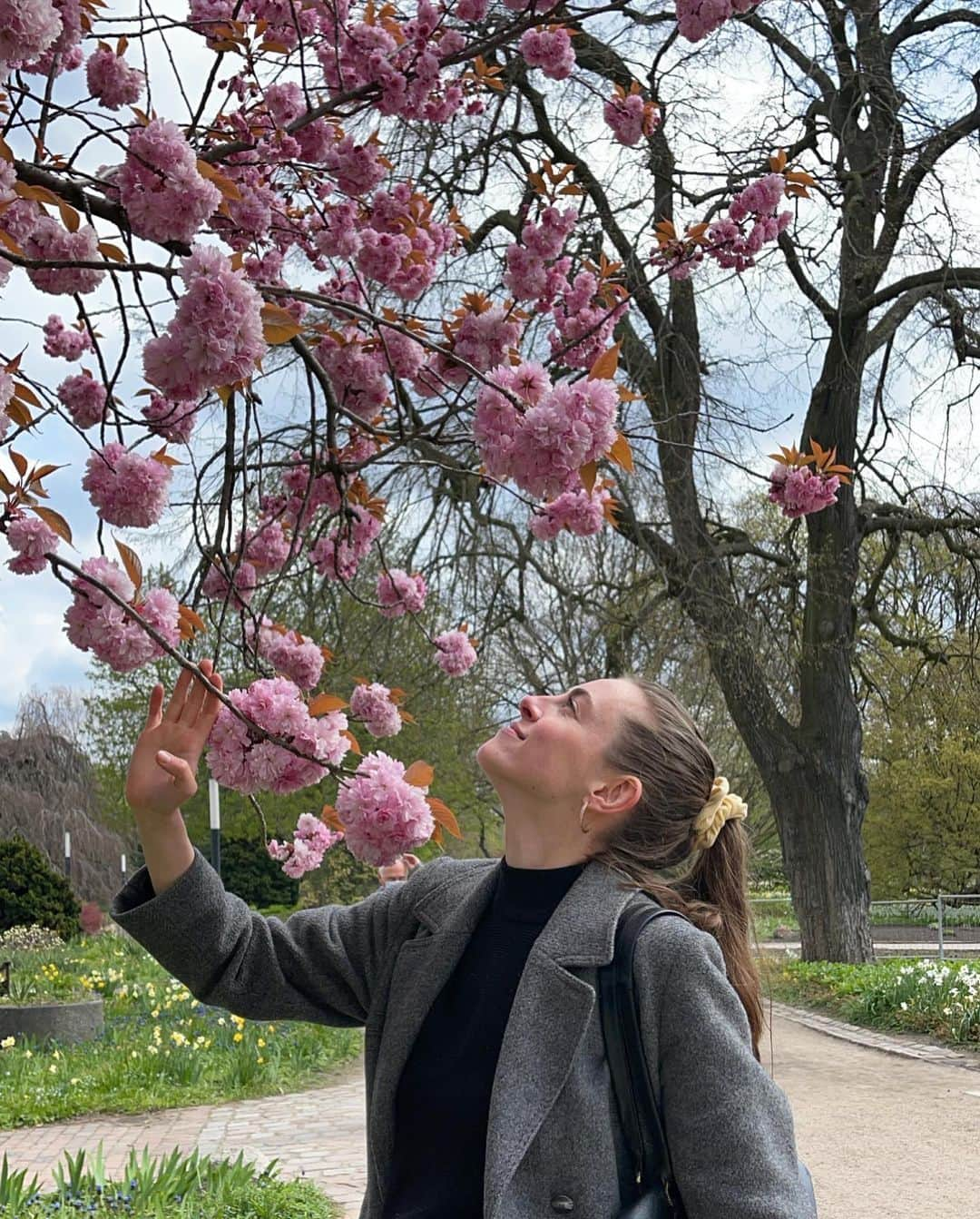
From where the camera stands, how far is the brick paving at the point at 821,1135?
5.10m

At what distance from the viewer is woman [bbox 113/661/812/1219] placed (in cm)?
160

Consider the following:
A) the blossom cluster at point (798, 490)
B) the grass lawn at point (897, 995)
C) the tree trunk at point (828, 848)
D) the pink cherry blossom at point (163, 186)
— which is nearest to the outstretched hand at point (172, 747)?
the pink cherry blossom at point (163, 186)

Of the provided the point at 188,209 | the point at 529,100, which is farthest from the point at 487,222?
the point at 188,209

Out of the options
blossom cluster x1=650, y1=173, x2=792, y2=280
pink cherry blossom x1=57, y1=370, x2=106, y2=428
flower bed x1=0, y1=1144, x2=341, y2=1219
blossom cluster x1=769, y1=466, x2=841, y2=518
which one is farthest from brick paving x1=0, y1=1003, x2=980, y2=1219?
blossom cluster x1=650, y1=173, x2=792, y2=280

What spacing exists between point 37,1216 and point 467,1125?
285 centimetres

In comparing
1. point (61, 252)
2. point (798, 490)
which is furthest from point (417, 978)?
point (798, 490)

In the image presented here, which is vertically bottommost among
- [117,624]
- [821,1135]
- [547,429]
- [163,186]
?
[821,1135]

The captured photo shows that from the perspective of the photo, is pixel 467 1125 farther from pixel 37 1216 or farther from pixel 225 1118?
pixel 225 1118

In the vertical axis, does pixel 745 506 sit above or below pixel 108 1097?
above

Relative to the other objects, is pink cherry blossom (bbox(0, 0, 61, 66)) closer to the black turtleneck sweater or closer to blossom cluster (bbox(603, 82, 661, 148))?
the black turtleneck sweater

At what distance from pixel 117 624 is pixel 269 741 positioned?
69 cm

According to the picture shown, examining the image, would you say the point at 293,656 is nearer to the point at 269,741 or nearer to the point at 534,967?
the point at 269,741

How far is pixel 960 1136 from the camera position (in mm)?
6043

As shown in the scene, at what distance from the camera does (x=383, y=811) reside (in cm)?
212
